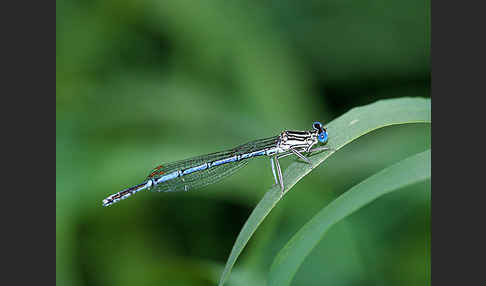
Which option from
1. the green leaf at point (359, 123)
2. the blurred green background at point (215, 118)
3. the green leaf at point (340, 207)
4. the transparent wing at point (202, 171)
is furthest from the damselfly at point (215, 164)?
the green leaf at point (340, 207)

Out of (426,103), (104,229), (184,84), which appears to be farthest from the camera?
(184,84)

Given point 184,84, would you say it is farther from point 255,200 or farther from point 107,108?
point 255,200

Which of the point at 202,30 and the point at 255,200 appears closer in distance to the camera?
the point at 255,200

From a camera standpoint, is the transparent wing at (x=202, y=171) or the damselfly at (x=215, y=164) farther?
the transparent wing at (x=202, y=171)

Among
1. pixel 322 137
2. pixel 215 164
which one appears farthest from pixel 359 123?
pixel 215 164

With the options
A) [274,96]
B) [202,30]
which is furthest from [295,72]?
[202,30]

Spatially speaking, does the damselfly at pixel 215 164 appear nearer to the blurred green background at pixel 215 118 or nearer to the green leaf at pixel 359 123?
the blurred green background at pixel 215 118

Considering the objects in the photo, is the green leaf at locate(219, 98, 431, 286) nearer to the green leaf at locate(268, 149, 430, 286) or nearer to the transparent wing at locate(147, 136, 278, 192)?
the green leaf at locate(268, 149, 430, 286)
